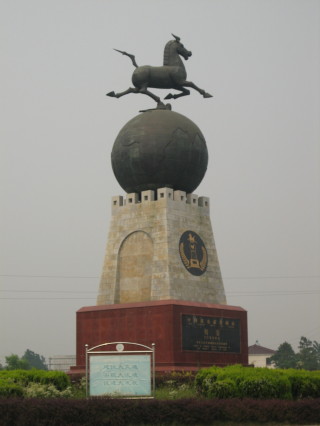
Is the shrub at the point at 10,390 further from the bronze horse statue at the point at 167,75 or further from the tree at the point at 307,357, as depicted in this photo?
the tree at the point at 307,357

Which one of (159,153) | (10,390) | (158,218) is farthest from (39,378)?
(159,153)

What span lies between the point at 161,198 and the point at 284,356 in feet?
192

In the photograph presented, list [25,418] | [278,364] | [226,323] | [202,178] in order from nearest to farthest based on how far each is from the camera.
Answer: [25,418] → [226,323] → [202,178] → [278,364]

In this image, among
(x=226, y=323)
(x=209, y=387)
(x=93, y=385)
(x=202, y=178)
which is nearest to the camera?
(x=93, y=385)

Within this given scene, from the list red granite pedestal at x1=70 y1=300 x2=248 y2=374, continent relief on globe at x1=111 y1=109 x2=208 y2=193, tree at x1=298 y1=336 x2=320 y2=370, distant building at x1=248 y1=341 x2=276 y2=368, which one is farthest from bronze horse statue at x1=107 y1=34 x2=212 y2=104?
distant building at x1=248 y1=341 x2=276 y2=368

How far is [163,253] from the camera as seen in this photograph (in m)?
32.3

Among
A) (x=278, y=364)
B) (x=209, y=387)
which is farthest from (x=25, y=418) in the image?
→ (x=278, y=364)

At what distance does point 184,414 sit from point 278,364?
224ft

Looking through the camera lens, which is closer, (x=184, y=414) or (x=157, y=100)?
(x=184, y=414)

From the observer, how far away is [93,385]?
21656 mm

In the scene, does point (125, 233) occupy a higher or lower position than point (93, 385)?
higher

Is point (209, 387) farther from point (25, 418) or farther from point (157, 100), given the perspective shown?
point (157, 100)

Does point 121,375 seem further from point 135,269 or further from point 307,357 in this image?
point 307,357

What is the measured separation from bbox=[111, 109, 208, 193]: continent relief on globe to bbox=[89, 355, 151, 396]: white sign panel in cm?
1324
